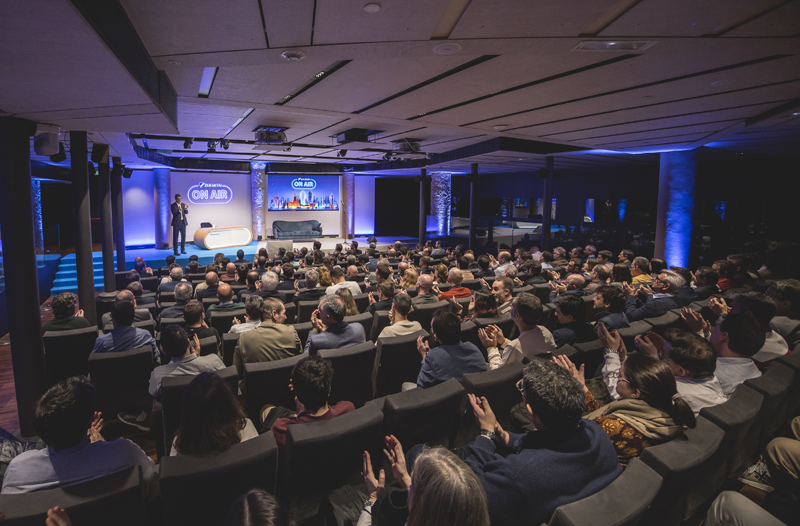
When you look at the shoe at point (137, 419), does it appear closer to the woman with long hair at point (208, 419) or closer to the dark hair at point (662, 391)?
the woman with long hair at point (208, 419)

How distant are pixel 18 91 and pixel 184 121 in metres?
4.30

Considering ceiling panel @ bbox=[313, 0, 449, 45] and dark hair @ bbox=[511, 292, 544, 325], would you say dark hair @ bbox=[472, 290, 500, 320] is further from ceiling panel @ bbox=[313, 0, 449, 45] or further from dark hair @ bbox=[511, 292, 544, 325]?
ceiling panel @ bbox=[313, 0, 449, 45]

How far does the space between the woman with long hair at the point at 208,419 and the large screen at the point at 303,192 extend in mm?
15427

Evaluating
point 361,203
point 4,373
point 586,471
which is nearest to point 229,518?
point 586,471

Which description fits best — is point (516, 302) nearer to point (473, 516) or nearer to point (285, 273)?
point (473, 516)

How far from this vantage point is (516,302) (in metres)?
2.91

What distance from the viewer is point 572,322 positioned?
129 inches

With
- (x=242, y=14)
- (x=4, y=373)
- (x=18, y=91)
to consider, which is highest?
(x=242, y=14)

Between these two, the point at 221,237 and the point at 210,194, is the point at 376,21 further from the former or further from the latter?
the point at 210,194

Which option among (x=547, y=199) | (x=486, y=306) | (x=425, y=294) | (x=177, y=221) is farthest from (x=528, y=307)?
(x=177, y=221)

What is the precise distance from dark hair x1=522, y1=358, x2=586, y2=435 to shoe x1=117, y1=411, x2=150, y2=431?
3140 mm

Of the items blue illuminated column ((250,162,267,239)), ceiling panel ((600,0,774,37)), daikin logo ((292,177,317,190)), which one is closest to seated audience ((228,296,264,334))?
ceiling panel ((600,0,774,37))

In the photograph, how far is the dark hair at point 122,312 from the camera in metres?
3.30

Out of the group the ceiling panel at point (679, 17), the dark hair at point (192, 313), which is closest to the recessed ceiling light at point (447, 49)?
the ceiling panel at point (679, 17)
